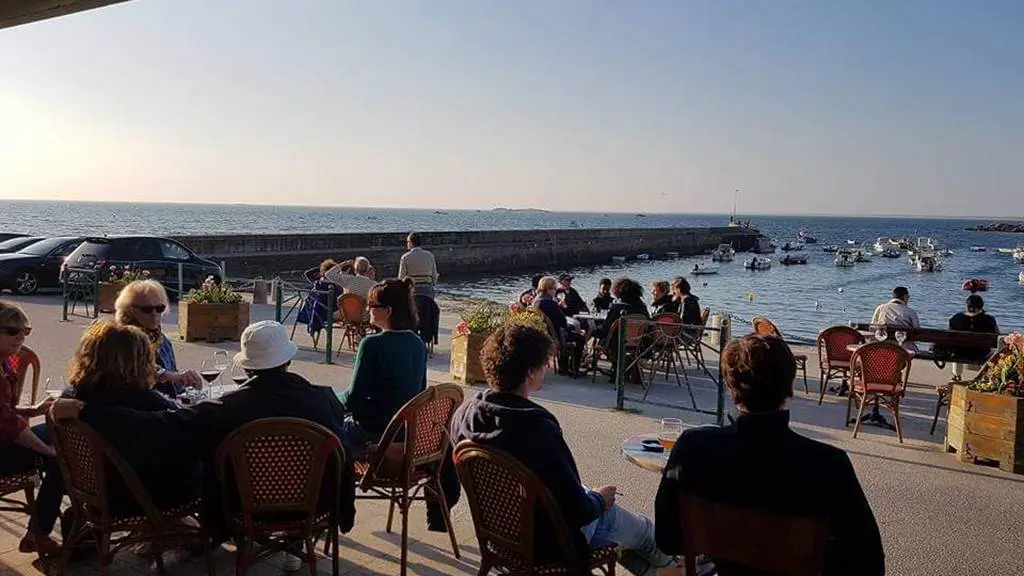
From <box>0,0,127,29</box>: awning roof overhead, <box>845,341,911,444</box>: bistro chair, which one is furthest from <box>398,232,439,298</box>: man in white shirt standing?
<box>0,0,127,29</box>: awning roof overhead

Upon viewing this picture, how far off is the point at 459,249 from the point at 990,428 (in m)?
45.7

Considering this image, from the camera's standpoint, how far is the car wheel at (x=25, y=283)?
1666cm

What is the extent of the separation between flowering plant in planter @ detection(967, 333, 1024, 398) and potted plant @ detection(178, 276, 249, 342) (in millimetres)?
9111

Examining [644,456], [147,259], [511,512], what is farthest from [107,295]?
[511,512]

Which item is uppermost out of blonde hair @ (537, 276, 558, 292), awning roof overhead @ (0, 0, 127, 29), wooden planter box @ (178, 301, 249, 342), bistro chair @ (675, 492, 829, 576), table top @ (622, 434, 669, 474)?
awning roof overhead @ (0, 0, 127, 29)

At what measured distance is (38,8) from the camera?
3.66m

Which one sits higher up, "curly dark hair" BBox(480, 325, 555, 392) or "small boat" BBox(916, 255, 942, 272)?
"curly dark hair" BBox(480, 325, 555, 392)

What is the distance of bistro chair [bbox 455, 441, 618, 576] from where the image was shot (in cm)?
321

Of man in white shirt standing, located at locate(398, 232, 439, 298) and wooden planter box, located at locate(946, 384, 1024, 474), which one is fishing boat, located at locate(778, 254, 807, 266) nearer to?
man in white shirt standing, located at locate(398, 232, 439, 298)

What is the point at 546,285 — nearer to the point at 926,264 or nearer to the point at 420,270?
the point at 420,270

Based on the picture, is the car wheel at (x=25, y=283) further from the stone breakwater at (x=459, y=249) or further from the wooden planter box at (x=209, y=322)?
the stone breakwater at (x=459, y=249)

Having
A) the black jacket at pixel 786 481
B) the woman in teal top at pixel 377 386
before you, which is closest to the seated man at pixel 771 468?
the black jacket at pixel 786 481

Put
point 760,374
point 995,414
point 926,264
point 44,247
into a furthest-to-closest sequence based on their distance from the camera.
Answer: point 926,264 < point 44,247 < point 995,414 < point 760,374

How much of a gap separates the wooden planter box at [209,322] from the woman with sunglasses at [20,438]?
7.39 metres
